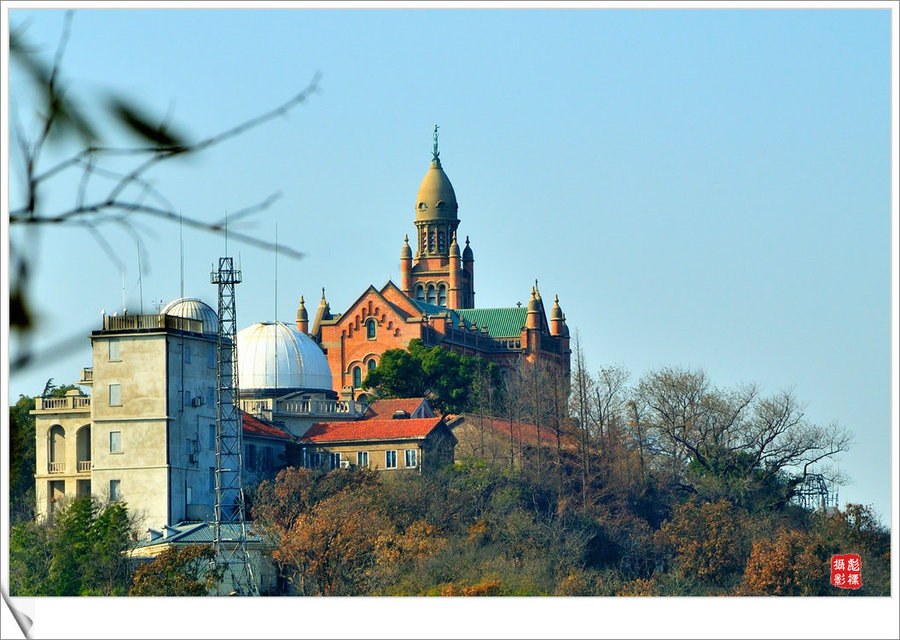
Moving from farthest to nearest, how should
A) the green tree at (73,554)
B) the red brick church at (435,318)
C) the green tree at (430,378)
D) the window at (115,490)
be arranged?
the red brick church at (435,318) → the green tree at (430,378) → the window at (115,490) → the green tree at (73,554)

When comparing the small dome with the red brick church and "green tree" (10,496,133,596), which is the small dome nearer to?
the red brick church

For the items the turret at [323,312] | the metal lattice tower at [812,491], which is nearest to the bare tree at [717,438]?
the metal lattice tower at [812,491]

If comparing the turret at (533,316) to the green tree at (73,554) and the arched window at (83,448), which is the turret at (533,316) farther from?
the green tree at (73,554)

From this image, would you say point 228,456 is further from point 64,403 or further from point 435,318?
point 435,318

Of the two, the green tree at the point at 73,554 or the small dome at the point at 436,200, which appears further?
the small dome at the point at 436,200

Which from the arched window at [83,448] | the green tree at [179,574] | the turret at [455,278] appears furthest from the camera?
the turret at [455,278]

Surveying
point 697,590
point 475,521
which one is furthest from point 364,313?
point 697,590
